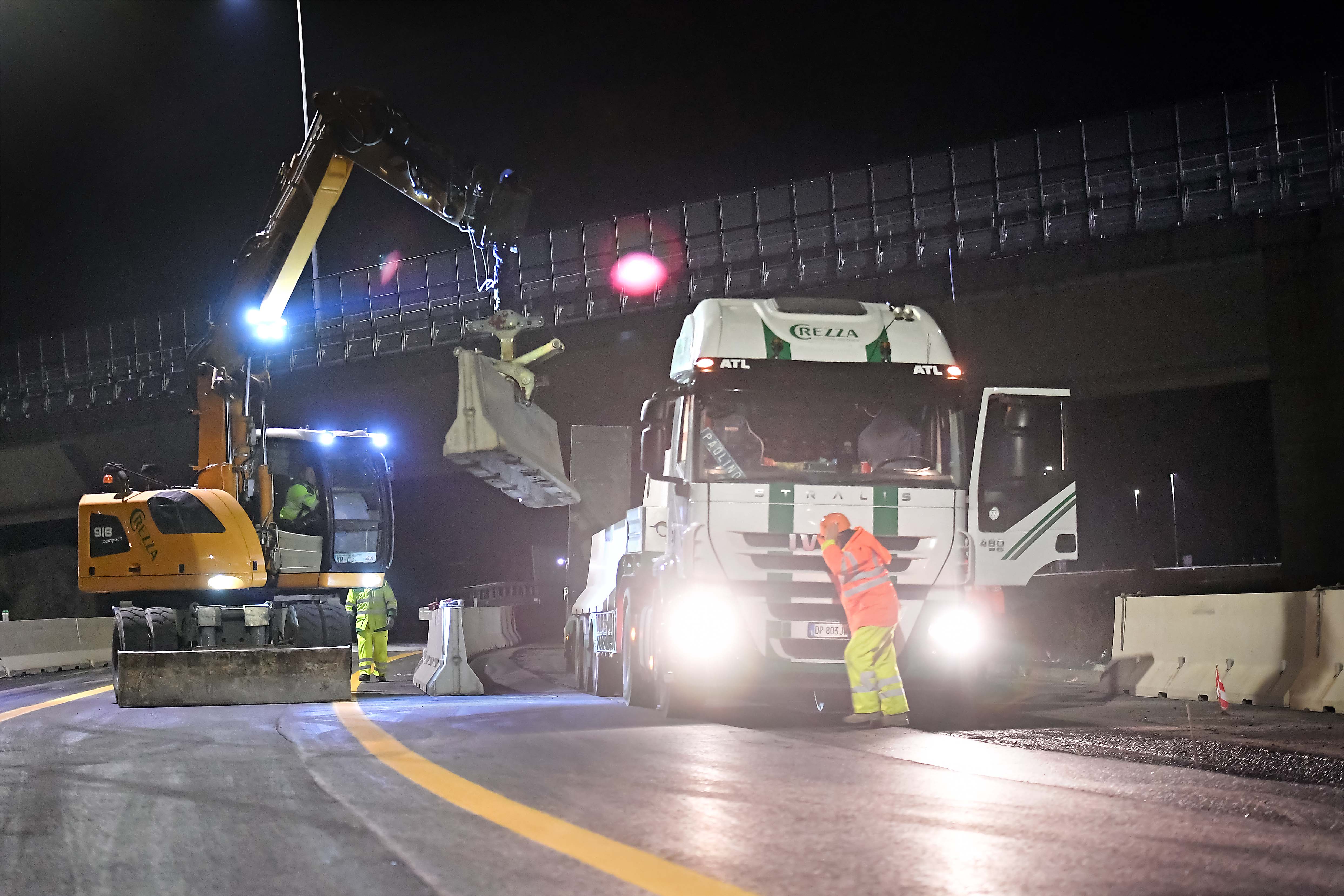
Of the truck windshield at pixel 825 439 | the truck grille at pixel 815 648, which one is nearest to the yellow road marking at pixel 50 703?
the truck windshield at pixel 825 439

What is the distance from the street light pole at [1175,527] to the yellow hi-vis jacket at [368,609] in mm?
19200

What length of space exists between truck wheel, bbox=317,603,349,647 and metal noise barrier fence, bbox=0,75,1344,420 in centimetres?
348

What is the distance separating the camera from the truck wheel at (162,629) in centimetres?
1546

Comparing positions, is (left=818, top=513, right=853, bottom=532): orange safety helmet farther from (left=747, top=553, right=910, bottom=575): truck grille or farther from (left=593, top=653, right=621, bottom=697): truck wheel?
(left=593, top=653, right=621, bottom=697): truck wheel

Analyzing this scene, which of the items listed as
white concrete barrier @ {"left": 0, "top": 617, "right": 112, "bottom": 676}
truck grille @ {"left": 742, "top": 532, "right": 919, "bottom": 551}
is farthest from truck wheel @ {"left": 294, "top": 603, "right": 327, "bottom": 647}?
white concrete barrier @ {"left": 0, "top": 617, "right": 112, "bottom": 676}

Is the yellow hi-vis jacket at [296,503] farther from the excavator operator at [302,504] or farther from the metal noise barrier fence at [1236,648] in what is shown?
the metal noise barrier fence at [1236,648]

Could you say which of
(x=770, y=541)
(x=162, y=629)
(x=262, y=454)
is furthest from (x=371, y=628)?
(x=770, y=541)

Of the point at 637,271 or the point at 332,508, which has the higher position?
the point at 637,271

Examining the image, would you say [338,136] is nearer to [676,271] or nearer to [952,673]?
[952,673]

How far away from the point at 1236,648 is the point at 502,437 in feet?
24.9

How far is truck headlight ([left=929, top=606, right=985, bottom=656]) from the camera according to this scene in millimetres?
11406

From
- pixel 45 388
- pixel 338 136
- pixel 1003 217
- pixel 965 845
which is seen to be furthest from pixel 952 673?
pixel 45 388

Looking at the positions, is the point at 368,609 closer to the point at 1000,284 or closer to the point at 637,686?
the point at 637,686

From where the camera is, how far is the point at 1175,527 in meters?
32.4
